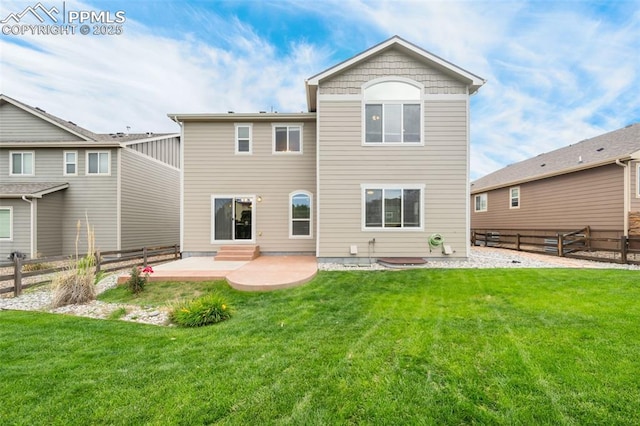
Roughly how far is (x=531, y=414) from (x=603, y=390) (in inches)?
36.0

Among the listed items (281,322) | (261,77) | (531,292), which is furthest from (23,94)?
(531,292)

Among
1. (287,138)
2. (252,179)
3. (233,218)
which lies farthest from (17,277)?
(287,138)

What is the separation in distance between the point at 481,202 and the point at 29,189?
962 inches

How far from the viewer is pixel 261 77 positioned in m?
21.2

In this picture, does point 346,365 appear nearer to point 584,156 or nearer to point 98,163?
point 98,163

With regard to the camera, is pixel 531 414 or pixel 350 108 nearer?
pixel 531 414

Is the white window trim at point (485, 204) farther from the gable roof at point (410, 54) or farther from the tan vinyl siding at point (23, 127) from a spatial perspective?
the tan vinyl siding at point (23, 127)

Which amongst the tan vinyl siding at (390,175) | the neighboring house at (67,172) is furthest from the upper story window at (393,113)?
the neighboring house at (67,172)

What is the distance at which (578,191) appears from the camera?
11.8 m

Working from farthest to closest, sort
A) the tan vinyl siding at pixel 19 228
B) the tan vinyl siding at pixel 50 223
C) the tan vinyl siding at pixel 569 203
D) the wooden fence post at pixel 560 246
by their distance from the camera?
the tan vinyl siding at pixel 50 223 → the tan vinyl siding at pixel 19 228 → the wooden fence post at pixel 560 246 → the tan vinyl siding at pixel 569 203

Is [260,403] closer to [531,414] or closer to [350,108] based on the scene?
[531,414]

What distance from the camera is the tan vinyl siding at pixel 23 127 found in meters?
12.2

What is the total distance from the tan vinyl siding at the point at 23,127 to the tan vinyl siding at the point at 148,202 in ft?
9.66

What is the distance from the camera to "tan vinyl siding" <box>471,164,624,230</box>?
1038cm
